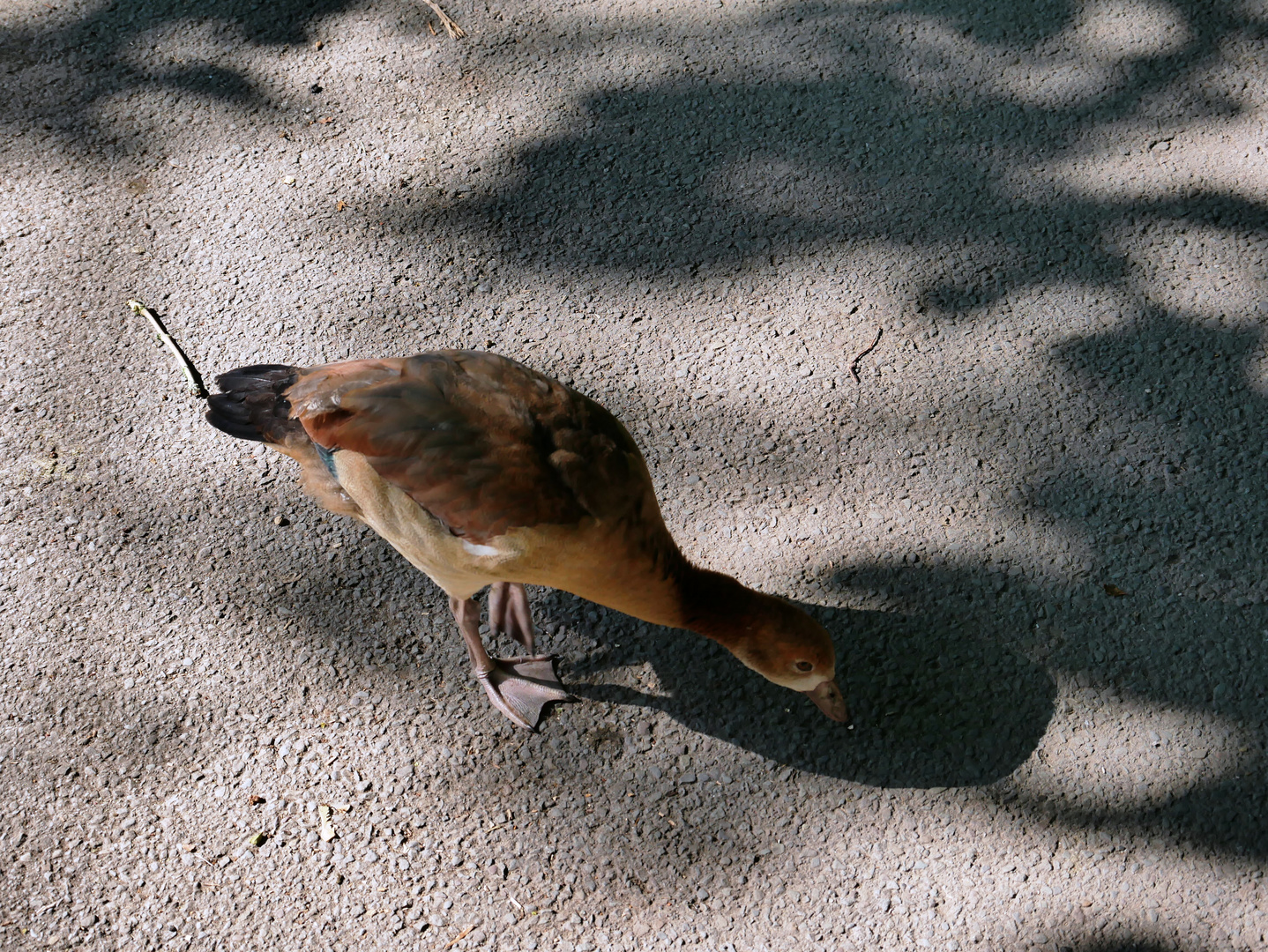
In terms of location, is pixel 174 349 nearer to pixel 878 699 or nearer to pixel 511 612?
pixel 511 612

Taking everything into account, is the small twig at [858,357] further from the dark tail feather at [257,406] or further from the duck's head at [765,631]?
the dark tail feather at [257,406]

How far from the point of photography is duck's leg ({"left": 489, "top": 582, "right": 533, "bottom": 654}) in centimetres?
322

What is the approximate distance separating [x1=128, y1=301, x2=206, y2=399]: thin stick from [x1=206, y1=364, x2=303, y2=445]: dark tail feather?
94 cm

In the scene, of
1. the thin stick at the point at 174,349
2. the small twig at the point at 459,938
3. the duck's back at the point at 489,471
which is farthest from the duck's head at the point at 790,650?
the thin stick at the point at 174,349

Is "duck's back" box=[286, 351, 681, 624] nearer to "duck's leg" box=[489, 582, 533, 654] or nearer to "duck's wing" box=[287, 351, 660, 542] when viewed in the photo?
"duck's wing" box=[287, 351, 660, 542]

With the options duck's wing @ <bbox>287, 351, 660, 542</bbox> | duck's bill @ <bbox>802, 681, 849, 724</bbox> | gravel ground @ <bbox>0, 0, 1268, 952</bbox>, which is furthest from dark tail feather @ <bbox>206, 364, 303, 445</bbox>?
duck's bill @ <bbox>802, 681, 849, 724</bbox>

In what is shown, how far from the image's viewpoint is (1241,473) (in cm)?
342

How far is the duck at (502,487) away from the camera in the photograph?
8.52 feet

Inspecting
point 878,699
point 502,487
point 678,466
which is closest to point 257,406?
point 502,487

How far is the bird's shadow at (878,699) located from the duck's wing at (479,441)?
69cm

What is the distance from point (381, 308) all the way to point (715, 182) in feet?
4.96

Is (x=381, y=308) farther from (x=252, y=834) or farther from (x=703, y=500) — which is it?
(x=252, y=834)

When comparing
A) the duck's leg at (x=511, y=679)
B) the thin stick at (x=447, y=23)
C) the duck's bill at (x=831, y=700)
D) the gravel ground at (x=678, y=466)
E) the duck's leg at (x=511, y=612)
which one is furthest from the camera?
the thin stick at (x=447, y=23)

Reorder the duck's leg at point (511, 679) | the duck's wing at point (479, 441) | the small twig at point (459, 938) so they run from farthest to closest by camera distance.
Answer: the duck's leg at point (511, 679) → the small twig at point (459, 938) → the duck's wing at point (479, 441)
